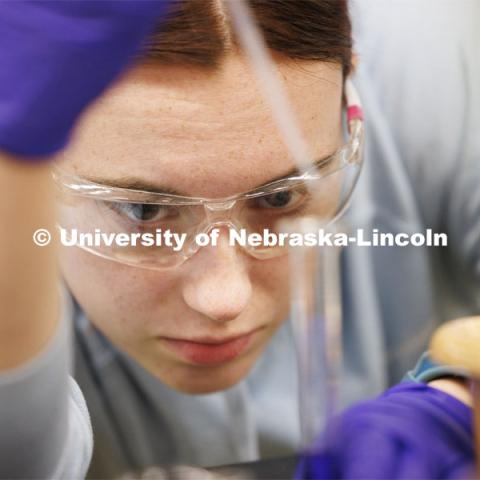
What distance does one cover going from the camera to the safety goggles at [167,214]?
0.74m

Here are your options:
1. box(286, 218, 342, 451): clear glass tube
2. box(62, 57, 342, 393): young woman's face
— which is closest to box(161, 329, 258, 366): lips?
box(62, 57, 342, 393): young woman's face

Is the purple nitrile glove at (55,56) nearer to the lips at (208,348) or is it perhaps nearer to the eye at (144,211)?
the eye at (144,211)

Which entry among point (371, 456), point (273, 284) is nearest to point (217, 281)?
point (273, 284)

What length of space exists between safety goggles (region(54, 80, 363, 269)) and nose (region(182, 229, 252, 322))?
12mm

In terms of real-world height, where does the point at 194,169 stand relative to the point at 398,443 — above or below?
above

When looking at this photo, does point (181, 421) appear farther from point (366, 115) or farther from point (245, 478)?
point (366, 115)

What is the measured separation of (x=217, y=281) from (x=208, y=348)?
9cm

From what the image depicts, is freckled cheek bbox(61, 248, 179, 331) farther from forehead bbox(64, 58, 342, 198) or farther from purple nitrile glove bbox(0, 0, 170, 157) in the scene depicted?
purple nitrile glove bbox(0, 0, 170, 157)

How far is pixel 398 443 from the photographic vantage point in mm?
665

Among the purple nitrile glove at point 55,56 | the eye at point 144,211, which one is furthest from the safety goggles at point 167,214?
the purple nitrile glove at point 55,56

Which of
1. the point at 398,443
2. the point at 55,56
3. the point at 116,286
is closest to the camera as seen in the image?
the point at 55,56

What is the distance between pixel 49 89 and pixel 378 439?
37 cm

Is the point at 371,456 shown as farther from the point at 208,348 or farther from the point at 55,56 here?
the point at 55,56

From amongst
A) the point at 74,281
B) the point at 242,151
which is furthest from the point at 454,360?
the point at 74,281
